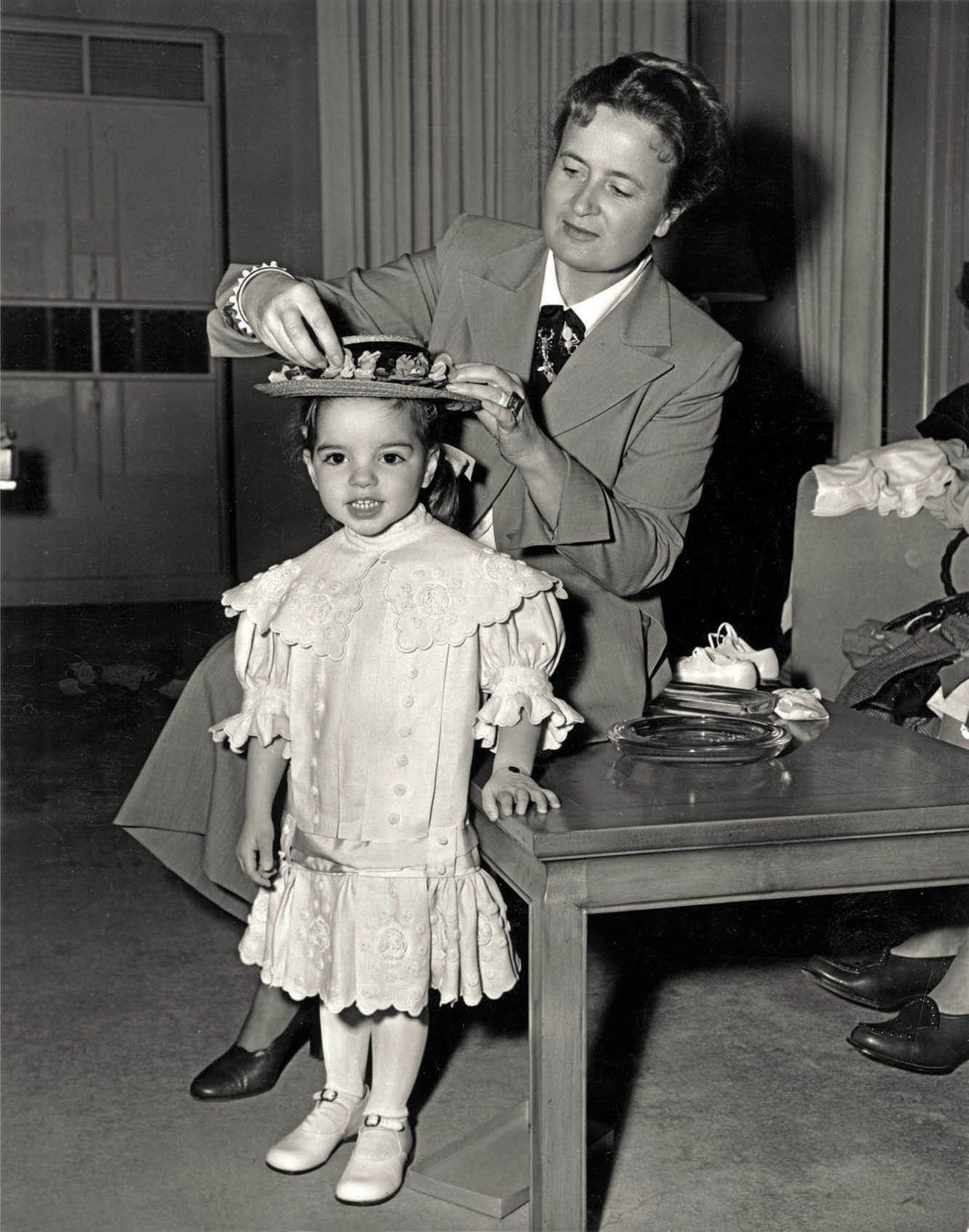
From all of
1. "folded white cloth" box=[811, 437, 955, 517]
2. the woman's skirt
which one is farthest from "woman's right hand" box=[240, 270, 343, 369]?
"folded white cloth" box=[811, 437, 955, 517]

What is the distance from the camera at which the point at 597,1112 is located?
87.4 inches

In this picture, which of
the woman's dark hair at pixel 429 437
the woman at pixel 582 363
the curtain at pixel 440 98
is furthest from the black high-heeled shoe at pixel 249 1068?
the curtain at pixel 440 98

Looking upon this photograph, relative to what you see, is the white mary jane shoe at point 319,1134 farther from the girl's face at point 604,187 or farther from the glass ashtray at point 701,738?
the girl's face at point 604,187

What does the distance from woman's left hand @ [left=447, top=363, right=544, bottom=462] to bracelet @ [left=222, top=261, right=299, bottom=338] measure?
503mm

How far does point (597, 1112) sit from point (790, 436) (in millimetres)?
3475

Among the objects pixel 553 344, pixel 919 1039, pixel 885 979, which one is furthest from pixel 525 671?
pixel 885 979

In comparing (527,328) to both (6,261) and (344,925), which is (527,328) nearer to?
(344,925)

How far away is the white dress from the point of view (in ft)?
6.17

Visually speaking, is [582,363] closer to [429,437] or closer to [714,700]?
[429,437]

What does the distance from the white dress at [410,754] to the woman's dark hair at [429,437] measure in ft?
0.50

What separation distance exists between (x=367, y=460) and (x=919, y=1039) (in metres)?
1.43

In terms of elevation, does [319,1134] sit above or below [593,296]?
below

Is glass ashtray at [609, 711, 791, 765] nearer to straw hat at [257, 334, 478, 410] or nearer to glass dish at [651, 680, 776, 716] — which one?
glass dish at [651, 680, 776, 716]

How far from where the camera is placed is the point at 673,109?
211 centimetres
